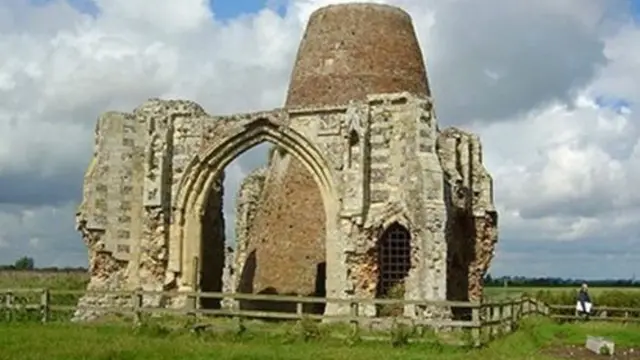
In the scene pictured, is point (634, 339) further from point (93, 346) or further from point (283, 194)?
point (93, 346)

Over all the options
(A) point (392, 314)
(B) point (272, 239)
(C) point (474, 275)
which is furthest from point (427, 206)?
(B) point (272, 239)

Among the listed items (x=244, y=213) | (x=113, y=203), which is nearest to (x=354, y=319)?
(x=113, y=203)

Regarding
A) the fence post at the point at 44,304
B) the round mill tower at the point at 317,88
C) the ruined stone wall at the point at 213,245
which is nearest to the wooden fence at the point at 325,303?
the fence post at the point at 44,304

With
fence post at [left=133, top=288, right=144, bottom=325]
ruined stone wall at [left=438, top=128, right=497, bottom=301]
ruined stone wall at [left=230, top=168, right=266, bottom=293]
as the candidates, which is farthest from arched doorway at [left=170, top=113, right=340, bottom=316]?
fence post at [left=133, top=288, right=144, bottom=325]

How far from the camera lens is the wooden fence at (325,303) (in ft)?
68.1

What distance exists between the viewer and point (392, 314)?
25.4m

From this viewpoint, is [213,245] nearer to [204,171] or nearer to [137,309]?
[204,171]

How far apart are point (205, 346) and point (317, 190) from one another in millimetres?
11693

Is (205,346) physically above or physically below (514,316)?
below

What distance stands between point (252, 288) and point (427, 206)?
7.95 meters

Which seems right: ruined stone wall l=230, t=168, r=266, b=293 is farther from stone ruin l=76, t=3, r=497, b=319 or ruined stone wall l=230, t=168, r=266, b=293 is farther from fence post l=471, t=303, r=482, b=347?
fence post l=471, t=303, r=482, b=347

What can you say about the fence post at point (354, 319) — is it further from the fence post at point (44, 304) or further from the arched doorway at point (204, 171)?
the fence post at point (44, 304)

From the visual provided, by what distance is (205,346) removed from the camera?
1847 cm

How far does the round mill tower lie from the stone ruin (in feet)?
0.14
